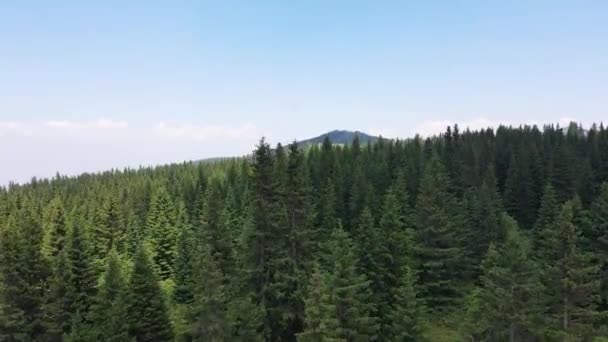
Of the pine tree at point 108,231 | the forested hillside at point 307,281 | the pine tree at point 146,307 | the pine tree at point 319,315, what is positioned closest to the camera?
the pine tree at point 319,315

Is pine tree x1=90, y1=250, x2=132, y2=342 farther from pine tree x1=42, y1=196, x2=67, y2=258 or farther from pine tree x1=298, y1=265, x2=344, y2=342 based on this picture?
pine tree x1=42, y1=196, x2=67, y2=258

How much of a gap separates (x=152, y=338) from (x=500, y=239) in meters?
37.4

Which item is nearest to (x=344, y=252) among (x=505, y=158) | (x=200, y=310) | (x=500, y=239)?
(x=200, y=310)

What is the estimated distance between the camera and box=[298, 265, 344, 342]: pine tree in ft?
74.7

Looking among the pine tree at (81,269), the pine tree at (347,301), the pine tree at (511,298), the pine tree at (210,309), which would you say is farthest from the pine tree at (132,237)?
the pine tree at (511,298)

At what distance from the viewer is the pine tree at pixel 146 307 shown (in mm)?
31031

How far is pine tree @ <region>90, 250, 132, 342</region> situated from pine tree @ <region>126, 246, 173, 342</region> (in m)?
1.20

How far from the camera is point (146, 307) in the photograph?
3181cm

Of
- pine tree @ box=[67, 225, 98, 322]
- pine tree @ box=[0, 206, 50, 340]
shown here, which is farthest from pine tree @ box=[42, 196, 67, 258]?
pine tree @ box=[67, 225, 98, 322]

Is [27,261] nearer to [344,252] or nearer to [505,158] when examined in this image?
[344,252]

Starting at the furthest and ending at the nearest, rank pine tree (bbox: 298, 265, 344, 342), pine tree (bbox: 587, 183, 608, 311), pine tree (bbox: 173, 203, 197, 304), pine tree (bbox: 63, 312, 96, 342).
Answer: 1. pine tree (bbox: 173, 203, 197, 304)
2. pine tree (bbox: 587, 183, 608, 311)
3. pine tree (bbox: 63, 312, 96, 342)
4. pine tree (bbox: 298, 265, 344, 342)

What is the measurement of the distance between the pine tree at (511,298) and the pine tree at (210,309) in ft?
49.6

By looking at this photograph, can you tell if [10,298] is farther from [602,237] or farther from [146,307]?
[602,237]

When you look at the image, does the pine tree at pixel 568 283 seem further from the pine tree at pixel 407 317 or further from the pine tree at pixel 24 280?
the pine tree at pixel 24 280
